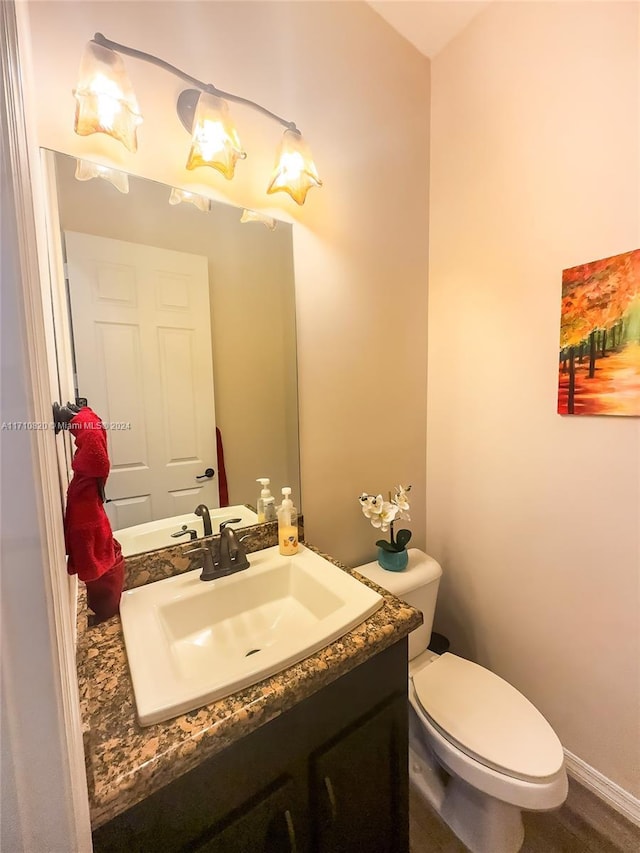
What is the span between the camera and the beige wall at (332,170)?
951 millimetres

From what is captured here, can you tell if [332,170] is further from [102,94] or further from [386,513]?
[386,513]

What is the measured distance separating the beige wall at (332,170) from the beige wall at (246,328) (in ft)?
0.20

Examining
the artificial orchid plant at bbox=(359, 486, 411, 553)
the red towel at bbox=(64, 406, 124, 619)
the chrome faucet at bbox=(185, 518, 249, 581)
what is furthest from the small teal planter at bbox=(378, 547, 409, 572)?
the red towel at bbox=(64, 406, 124, 619)

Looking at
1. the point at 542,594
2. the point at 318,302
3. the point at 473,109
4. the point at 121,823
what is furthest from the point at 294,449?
the point at 473,109

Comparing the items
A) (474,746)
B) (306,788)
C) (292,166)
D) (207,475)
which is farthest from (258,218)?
(474,746)

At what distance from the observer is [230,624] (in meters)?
0.95

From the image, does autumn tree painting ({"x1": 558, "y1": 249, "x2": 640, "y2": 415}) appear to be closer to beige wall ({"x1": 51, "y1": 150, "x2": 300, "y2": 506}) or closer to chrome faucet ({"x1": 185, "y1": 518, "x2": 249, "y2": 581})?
beige wall ({"x1": 51, "y1": 150, "x2": 300, "y2": 506})

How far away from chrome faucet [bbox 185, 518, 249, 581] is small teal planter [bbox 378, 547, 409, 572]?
564mm

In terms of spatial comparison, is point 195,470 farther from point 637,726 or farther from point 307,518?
point 637,726

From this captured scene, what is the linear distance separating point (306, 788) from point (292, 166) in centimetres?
161

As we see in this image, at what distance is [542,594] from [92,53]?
2.10 meters

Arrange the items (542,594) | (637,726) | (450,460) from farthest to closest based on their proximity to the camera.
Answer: (450,460) → (542,594) → (637,726)

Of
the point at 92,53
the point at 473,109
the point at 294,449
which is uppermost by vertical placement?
the point at 473,109

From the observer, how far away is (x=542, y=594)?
4.24 ft
